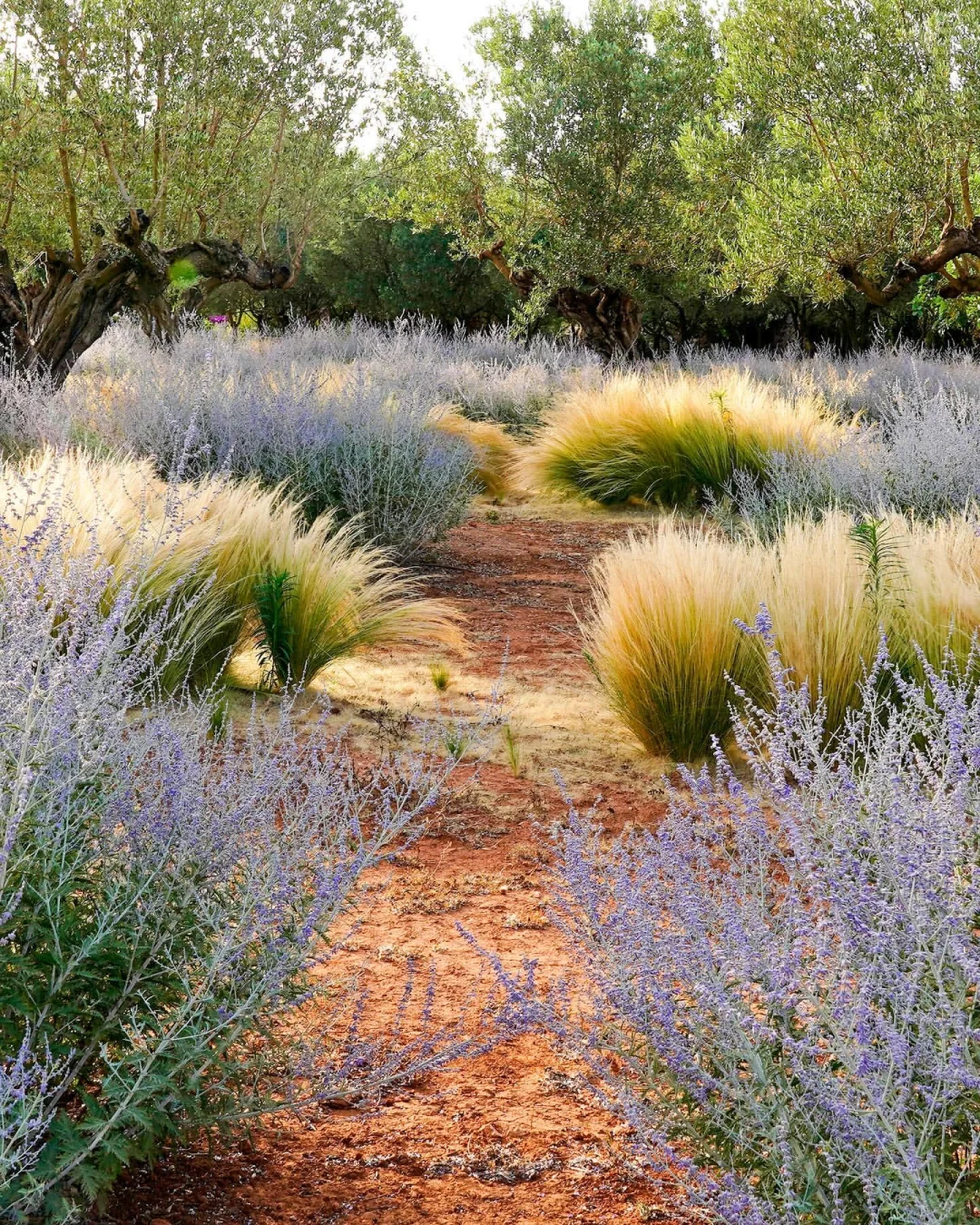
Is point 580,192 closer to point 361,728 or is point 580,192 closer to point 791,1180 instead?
point 361,728

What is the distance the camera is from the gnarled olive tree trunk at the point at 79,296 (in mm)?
10445

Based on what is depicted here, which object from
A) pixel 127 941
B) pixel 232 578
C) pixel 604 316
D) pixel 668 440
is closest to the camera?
pixel 127 941

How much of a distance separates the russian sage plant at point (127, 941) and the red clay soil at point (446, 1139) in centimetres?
12

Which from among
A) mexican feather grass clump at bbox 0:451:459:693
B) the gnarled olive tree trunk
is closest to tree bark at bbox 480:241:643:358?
the gnarled olive tree trunk

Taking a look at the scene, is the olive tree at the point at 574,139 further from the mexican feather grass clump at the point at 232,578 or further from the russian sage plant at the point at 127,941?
the russian sage plant at the point at 127,941

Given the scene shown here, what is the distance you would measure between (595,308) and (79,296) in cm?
937

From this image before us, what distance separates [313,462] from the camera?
7859 mm

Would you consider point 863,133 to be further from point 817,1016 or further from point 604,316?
point 817,1016

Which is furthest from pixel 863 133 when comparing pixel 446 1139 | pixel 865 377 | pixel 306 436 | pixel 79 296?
pixel 446 1139

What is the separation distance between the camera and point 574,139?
16500 mm

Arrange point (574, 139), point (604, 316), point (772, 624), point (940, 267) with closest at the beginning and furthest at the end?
point (772, 624) → point (940, 267) → point (574, 139) → point (604, 316)

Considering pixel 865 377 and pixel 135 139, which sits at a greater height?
pixel 135 139

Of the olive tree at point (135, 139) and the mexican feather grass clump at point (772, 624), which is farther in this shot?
the olive tree at point (135, 139)

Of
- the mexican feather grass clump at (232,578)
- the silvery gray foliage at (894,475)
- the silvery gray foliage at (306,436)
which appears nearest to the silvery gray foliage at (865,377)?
the silvery gray foliage at (894,475)
